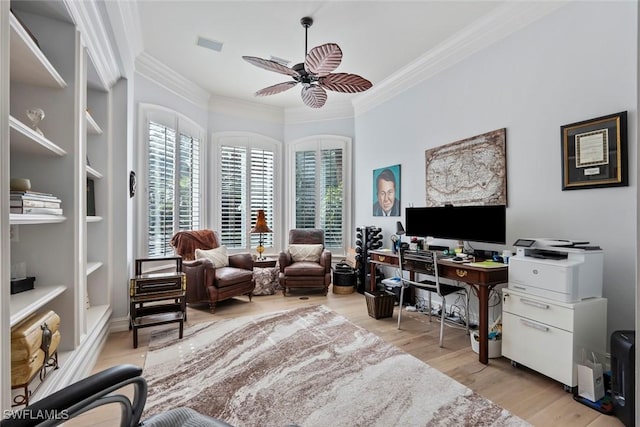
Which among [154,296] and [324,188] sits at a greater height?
[324,188]

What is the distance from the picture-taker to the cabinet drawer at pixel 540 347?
193cm

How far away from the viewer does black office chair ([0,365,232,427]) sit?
0.69 metres

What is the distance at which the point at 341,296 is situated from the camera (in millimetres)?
4359

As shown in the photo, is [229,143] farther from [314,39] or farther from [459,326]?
[459,326]

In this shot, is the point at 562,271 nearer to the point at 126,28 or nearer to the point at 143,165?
the point at 126,28

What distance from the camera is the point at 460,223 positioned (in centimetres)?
301

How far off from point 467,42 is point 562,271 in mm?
2584

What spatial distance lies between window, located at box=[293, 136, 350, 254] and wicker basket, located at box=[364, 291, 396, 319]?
1.91 m

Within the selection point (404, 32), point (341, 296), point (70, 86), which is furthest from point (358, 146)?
point (70, 86)

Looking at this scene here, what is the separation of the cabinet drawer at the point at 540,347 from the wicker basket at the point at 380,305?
4.16 ft

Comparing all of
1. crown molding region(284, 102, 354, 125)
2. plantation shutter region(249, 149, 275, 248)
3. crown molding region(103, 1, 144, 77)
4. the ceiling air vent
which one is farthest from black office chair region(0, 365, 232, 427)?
crown molding region(284, 102, 354, 125)

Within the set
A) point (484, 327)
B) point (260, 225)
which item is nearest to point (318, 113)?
point (260, 225)

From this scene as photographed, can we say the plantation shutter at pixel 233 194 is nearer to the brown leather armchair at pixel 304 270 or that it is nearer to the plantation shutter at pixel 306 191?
the plantation shutter at pixel 306 191

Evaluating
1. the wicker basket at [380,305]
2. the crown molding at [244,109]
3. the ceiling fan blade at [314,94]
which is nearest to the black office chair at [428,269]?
the wicker basket at [380,305]
